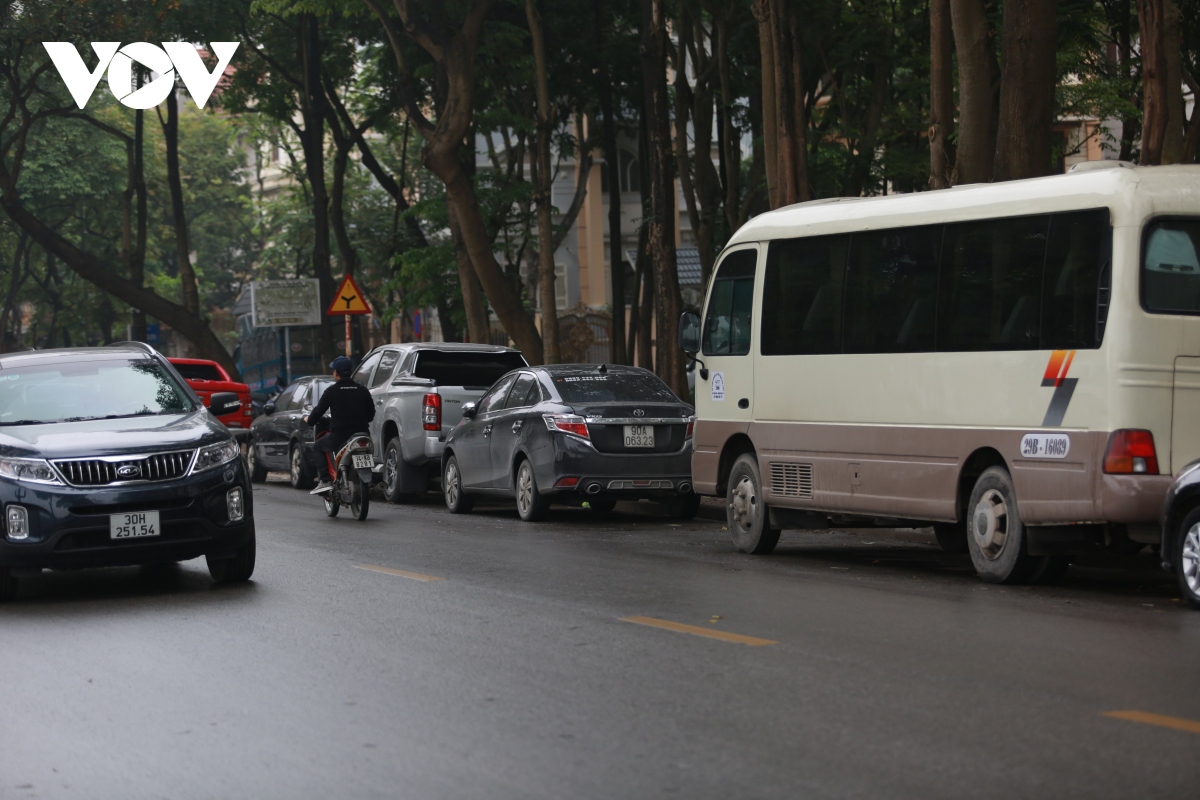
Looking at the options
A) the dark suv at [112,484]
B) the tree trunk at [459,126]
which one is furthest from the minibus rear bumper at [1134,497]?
the tree trunk at [459,126]

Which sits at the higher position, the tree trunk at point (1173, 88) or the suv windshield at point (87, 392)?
the tree trunk at point (1173, 88)

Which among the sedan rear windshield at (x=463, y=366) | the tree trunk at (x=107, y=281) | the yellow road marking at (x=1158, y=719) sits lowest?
the yellow road marking at (x=1158, y=719)

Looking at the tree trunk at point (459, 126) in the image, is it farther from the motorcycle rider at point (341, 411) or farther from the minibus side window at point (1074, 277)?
the minibus side window at point (1074, 277)

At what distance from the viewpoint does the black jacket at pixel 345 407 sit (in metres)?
18.2

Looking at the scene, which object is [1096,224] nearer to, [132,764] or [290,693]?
[290,693]

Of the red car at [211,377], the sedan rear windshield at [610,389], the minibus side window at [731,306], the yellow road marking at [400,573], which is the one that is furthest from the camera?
the red car at [211,377]

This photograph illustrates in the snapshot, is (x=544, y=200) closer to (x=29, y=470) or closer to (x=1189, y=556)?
Answer: (x=29, y=470)

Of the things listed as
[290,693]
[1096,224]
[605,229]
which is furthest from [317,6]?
[605,229]

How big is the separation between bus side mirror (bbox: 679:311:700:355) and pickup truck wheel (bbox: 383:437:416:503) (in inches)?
291

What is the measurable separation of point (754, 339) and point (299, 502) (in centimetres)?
997

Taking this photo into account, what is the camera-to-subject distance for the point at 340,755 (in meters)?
6.15

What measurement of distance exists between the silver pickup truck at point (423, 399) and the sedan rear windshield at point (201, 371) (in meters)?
10.1

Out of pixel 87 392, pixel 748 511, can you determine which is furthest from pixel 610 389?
pixel 87 392

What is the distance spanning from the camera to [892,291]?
40.1 feet
